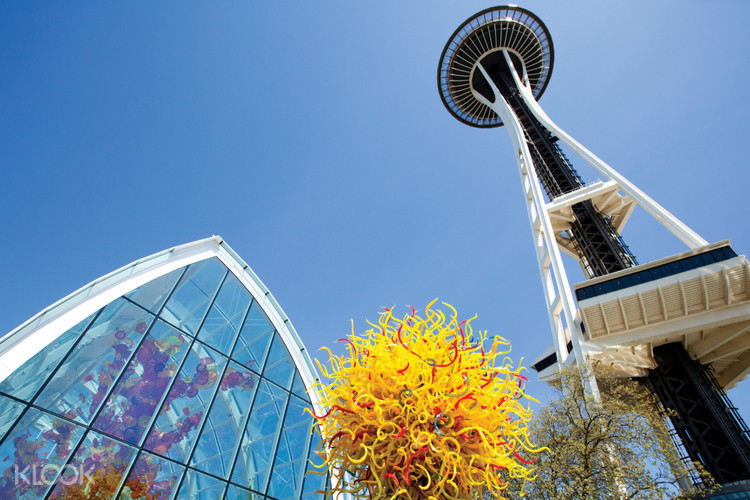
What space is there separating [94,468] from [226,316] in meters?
5.98

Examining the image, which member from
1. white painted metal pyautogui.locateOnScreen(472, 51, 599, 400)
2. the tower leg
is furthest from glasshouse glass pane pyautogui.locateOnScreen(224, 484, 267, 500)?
the tower leg

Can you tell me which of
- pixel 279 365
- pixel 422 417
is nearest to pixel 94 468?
pixel 279 365

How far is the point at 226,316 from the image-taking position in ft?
45.7

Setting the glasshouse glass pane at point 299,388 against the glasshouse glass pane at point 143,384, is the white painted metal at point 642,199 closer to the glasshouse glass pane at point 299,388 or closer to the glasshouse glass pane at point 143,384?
the glasshouse glass pane at point 299,388

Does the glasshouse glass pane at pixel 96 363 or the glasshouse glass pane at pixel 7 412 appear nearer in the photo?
the glasshouse glass pane at pixel 7 412

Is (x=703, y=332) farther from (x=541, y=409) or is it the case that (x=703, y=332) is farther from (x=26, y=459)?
(x=26, y=459)

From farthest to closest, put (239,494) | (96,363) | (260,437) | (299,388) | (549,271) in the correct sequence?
(549,271) → (299,388) → (260,437) → (239,494) → (96,363)

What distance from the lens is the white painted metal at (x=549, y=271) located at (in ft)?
→ 68.3

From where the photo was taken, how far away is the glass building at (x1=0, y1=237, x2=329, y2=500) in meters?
8.28

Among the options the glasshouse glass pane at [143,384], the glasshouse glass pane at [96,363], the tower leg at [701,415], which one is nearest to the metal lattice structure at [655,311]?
the tower leg at [701,415]

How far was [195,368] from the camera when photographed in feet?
39.0

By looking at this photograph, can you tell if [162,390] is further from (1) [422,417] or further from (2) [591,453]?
(2) [591,453]

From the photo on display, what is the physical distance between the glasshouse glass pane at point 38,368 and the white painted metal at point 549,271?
52.4 ft

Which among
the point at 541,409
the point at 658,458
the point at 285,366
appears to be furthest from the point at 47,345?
the point at 658,458
